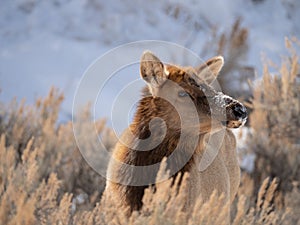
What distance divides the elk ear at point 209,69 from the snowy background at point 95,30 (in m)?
4.28

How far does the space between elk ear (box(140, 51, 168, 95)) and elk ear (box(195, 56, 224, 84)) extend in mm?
528

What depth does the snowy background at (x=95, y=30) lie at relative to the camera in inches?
364

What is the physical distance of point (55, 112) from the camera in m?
6.16

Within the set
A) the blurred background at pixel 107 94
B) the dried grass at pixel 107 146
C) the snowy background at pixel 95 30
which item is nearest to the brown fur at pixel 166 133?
the blurred background at pixel 107 94

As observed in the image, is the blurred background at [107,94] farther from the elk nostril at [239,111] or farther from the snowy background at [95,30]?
the elk nostril at [239,111]

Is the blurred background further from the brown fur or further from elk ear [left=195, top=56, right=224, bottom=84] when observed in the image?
elk ear [left=195, top=56, right=224, bottom=84]

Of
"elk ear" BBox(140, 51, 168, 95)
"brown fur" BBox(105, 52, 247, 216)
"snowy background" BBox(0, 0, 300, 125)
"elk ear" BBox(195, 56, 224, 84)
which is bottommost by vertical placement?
"brown fur" BBox(105, 52, 247, 216)

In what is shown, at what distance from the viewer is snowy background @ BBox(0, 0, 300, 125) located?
9234 millimetres

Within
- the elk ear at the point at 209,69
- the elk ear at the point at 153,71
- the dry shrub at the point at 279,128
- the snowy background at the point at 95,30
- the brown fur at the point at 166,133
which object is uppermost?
the snowy background at the point at 95,30

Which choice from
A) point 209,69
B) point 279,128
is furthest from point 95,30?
point 209,69

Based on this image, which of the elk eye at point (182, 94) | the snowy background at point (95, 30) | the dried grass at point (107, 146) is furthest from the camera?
the snowy background at point (95, 30)

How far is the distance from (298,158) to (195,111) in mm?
3262

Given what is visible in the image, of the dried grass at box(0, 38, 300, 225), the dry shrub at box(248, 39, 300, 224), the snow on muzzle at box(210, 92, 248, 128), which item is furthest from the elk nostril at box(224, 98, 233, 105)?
the dry shrub at box(248, 39, 300, 224)

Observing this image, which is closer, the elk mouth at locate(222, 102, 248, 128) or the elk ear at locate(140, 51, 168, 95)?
the elk mouth at locate(222, 102, 248, 128)
